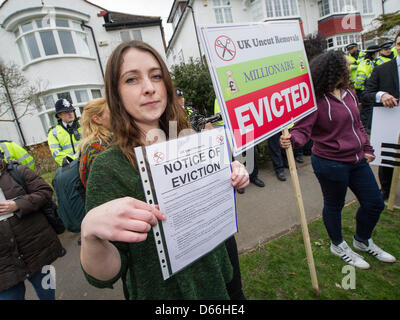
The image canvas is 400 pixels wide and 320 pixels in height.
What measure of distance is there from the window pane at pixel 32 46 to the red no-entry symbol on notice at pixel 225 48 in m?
15.5

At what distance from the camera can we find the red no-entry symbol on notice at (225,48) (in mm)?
1293

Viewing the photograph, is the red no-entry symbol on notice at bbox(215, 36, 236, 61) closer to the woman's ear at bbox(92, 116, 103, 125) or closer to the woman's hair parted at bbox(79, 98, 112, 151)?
the woman's hair parted at bbox(79, 98, 112, 151)

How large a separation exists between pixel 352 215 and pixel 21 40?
17.6 m

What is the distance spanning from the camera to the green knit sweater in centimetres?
94

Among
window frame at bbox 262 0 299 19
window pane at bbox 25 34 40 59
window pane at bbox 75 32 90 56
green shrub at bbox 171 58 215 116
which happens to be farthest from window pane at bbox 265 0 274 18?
window pane at bbox 25 34 40 59

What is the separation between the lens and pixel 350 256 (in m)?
2.37

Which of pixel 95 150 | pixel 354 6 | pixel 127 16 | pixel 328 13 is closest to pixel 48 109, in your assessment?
pixel 127 16

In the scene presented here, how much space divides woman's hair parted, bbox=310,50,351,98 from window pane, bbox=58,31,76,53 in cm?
1509

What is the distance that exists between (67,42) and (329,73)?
15.4 m

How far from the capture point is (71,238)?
393cm

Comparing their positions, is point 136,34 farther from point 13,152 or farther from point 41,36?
point 13,152

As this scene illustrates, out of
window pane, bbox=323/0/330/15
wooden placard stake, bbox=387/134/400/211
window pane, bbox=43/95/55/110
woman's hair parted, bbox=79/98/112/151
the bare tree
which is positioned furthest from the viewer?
window pane, bbox=323/0/330/15

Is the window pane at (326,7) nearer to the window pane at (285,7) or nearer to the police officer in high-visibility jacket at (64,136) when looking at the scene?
the window pane at (285,7)
